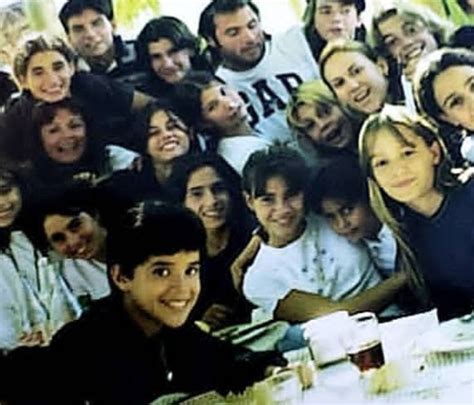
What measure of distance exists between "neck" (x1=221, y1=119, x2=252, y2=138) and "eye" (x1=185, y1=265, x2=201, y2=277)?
0.34 ft

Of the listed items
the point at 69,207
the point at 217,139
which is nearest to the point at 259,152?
the point at 217,139

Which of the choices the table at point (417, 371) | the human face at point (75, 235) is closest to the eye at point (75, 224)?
the human face at point (75, 235)

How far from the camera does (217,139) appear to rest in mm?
715

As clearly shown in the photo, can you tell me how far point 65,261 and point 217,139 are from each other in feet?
0.48

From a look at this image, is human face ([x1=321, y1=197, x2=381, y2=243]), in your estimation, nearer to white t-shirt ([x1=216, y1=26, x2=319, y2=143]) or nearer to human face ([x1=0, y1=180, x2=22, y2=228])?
white t-shirt ([x1=216, y1=26, x2=319, y2=143])

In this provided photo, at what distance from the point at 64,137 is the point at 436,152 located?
297 mm

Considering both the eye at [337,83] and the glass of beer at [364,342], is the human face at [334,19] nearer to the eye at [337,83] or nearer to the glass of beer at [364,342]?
the eye at [337,83]

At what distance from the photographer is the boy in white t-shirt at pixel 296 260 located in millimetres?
718

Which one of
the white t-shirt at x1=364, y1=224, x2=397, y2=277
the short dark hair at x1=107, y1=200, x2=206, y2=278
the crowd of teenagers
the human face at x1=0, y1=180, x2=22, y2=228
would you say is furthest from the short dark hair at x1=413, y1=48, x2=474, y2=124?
the human face at x1=0, y1=180, x2=22, y2=228

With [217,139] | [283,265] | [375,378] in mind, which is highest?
[217,139]

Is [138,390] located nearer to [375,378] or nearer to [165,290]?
[165,290]

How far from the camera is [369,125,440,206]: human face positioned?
74cm

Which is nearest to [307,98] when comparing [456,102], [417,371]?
[456,102]

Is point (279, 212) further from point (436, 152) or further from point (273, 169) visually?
point (436, 152)
